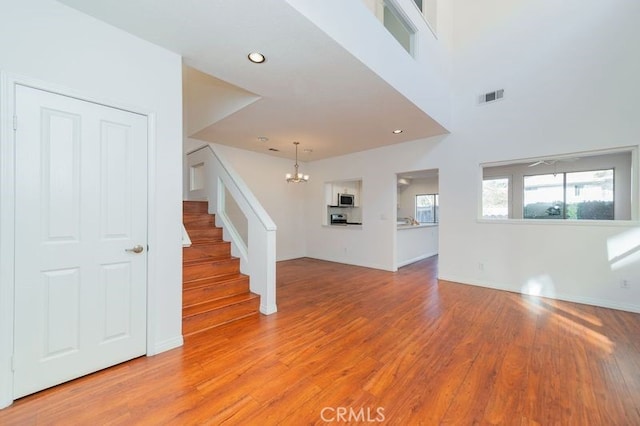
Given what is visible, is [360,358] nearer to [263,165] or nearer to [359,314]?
[359,314]

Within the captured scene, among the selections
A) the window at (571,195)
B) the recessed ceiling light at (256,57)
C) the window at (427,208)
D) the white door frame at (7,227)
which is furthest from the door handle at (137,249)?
the window at (427,208)

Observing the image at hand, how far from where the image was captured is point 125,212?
6.93ft

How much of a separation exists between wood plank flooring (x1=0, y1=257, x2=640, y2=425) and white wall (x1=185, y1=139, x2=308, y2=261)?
137 inches

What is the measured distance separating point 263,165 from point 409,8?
164 inches

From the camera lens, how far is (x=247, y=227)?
3.50 meters

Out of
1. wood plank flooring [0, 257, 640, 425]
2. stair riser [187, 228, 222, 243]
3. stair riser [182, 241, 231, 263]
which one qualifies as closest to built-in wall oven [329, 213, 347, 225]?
stair riser [187, 228, 222, 243]

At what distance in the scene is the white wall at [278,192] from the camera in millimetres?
5916

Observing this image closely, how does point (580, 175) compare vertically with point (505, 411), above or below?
above

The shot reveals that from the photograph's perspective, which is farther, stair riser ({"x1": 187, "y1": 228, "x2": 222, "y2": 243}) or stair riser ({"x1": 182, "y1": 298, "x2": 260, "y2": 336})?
stair riser ({"x1": 187, "y1": 228, "x2": 222, "y2": 243})

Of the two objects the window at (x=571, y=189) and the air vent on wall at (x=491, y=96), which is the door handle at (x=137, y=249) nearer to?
the window at (x=571, y=189)

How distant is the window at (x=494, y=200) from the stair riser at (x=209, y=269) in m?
4.31

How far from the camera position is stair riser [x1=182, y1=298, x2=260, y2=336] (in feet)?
8.55

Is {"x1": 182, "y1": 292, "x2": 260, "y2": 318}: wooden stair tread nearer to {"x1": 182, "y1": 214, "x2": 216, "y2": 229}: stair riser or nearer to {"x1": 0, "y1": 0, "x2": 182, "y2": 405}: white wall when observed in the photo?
{"x1": 0, "y1": 0, "x2": 182, "y2": 405}: white wall

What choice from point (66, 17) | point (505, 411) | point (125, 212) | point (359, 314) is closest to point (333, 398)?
point (505, 411)
